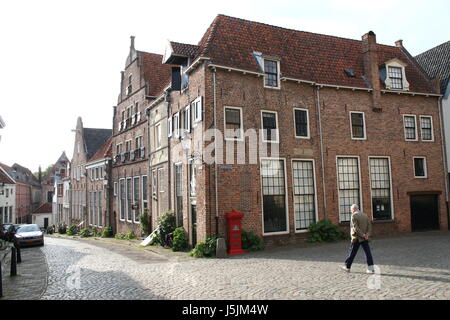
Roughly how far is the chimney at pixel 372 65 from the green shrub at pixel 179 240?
12.3 metres

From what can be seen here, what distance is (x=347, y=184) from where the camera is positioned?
19.1m

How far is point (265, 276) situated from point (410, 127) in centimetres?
1539

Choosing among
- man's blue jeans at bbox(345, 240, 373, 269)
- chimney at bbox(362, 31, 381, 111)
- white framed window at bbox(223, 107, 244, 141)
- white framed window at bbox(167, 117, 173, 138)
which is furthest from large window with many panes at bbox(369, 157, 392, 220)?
white framed window at bbox(167, 117, 173, 138)

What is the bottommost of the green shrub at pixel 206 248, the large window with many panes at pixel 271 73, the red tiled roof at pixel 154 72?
the green shrub at pixel 206 248

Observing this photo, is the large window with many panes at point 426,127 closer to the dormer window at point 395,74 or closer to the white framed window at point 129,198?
the dormer window at point 395,74

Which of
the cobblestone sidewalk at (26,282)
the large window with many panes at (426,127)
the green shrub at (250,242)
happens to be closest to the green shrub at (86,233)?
the cobblestone sidewalk at (26,282)

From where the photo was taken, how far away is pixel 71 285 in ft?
33.2

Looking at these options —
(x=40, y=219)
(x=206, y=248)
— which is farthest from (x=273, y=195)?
(x=40, y=219)

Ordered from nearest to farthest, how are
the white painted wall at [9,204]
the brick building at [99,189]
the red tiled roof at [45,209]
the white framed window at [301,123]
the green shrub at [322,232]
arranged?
1. the green shrub at [322,232]
2. the white framed window at [301,123]
3. the brick building at [99,189]
4. the white painted wall at [9,204]
5. the red tiled roof at [45,209]

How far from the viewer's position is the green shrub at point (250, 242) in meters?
15.5

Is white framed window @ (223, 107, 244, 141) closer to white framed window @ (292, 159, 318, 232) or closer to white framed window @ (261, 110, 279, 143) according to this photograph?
white framed window @ (261, 110, 279, 143)

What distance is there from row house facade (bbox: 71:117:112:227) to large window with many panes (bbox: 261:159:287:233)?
25463 millimetres

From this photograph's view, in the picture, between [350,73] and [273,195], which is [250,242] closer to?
[273,195]

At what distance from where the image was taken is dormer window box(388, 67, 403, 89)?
20953mm
